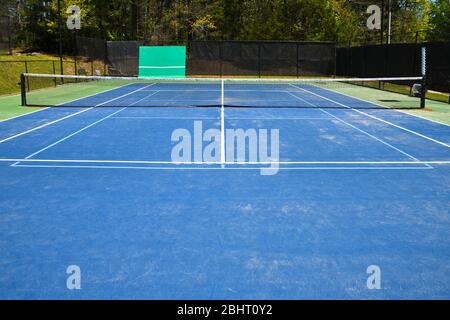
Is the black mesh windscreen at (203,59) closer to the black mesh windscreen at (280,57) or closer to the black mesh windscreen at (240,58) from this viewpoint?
the black mesh windscreen at (240,58)

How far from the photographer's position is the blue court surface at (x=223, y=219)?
445 centimetres

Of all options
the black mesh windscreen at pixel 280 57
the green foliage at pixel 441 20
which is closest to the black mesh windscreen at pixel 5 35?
the black mesh windscreen at pixel 280 57

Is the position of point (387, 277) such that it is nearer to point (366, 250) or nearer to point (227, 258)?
point (366, 250)

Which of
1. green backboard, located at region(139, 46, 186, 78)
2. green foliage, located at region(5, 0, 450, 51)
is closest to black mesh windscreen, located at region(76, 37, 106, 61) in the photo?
green backboard, located at region(139, 46, 186, 78)

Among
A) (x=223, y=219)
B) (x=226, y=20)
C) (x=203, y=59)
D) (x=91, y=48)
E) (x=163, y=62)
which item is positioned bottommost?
(x=223, y=219)

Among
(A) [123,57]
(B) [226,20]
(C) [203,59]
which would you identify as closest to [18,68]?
(A) [123,57]

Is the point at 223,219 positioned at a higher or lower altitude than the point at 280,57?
lower

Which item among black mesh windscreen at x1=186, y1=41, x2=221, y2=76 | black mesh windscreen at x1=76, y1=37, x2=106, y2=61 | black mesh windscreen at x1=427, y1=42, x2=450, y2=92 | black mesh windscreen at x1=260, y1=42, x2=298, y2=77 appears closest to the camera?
black mesh windscreen at x1=427, y1=42, x2=450, y2=92

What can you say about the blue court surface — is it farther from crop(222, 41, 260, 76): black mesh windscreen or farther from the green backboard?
crop(222, 41, 260, 76): black mesh windscreen

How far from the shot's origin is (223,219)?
6.18m

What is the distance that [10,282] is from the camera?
4418 millimetres

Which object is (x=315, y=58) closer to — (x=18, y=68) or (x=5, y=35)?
(x=18, y=68)

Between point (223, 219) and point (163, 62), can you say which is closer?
point (223, 219)

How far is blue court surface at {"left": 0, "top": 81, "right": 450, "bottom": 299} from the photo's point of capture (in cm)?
445
